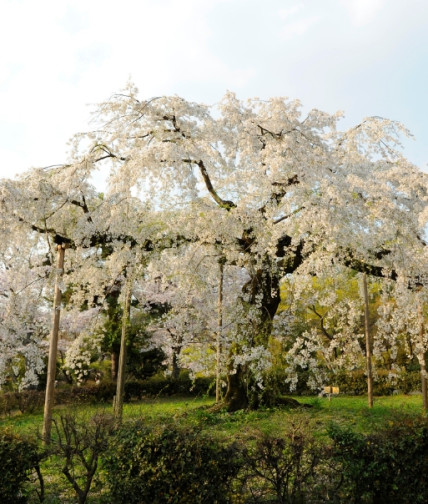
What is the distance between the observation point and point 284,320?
50.5ft

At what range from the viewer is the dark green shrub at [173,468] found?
16.6 ft

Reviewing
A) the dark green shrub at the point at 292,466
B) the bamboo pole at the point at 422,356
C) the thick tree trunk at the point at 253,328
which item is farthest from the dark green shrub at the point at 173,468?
the bamboo pole at the point at 422,356

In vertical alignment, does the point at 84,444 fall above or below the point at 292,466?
above

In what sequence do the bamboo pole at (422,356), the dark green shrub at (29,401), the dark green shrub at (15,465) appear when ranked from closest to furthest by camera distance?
1. the dark green shrub at (15,465)
2. the bamboo pole at (422,356)
3. the dark green shrub at (29,401)

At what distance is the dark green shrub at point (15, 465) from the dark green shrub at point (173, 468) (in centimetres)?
106

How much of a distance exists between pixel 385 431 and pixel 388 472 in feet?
1.43

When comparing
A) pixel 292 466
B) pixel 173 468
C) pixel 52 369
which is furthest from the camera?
pixel 52 369

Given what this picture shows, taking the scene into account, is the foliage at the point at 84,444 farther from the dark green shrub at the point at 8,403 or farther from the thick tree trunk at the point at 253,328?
the dark green shrub at the point at 8,403

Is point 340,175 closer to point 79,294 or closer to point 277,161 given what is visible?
point 277,161

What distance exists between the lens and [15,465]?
550cm

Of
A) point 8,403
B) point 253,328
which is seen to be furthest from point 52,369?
point 8,403

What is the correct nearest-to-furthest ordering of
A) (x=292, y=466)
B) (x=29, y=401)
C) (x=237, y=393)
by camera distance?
1. (x=292, y=466)
2. (x=237, y=393)
3. (x=29, y=401)

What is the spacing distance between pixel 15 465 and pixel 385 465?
160 inches

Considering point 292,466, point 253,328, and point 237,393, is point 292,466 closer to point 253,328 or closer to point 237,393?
point 253,328
